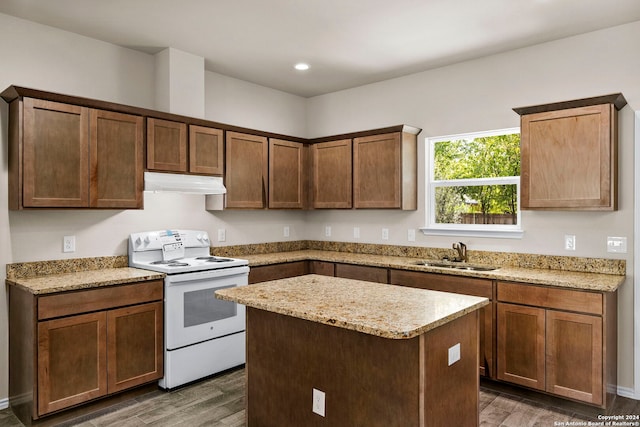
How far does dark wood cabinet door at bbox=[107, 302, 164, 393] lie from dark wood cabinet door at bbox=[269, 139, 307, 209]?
1.75 meters

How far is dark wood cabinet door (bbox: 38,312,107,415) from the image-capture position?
8.87ft

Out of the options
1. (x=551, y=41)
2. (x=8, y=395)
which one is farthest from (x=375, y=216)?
(x=8, y=395)

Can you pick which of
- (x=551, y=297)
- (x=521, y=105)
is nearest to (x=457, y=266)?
(x=551, y=297)

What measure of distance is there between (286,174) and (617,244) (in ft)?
9.96

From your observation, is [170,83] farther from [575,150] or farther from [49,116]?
[575,150]

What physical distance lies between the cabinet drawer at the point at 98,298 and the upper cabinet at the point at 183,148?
0.96 meters

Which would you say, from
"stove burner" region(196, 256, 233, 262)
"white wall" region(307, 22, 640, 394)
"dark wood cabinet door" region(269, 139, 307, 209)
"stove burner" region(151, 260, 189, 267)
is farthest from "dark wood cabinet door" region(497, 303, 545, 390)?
"stove burner" region(151, 260, 189, 267)

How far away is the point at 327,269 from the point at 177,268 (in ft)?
5.22

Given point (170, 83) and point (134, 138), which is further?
point (170, 83)

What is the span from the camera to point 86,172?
10.2 ft

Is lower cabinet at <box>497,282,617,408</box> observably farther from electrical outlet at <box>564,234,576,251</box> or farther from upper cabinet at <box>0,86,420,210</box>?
upper cabinet at <box>0,86,420,210</box>

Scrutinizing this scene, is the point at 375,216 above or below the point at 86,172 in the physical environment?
below

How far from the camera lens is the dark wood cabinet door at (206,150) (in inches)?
149

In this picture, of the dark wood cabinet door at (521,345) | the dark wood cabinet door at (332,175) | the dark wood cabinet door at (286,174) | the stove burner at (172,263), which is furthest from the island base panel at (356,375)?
the dark wood cabinet door at (332,175)
